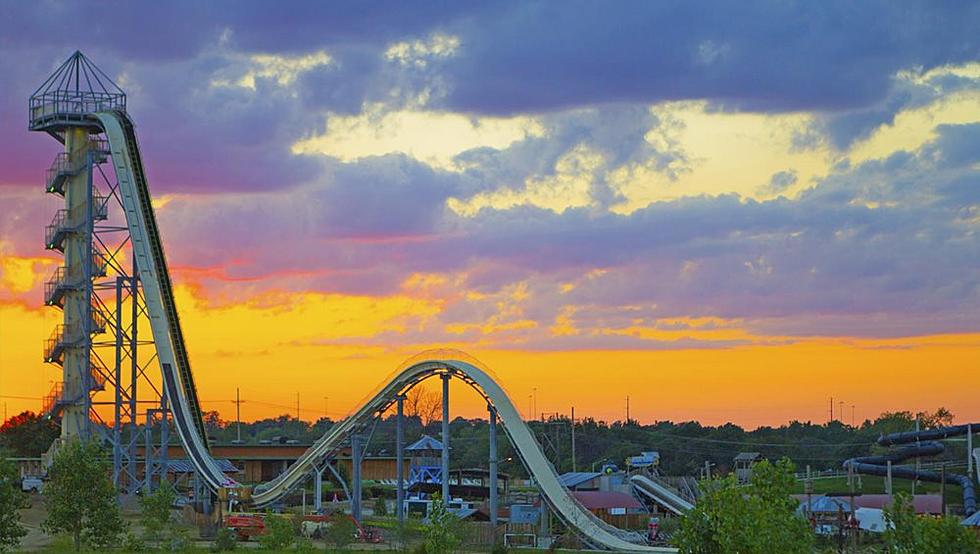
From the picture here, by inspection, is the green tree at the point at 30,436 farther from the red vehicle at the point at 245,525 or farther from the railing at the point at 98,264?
the red vehicle at the point at 245,525

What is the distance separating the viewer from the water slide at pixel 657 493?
77.9 metres

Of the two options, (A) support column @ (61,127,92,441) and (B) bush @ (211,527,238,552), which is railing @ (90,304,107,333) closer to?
(A) support column @ (61,127,92,441)

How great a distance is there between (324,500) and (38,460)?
22.6 metres

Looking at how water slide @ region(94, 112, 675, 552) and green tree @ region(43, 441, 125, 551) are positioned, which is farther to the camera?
water slide @ region(94, 112, 675, 552)

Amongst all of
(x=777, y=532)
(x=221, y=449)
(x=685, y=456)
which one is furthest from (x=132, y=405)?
(x=685, y=456)

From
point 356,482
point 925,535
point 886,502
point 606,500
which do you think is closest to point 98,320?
point 356,482

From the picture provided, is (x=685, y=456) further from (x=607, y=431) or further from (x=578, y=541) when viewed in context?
(x=578, y=541)

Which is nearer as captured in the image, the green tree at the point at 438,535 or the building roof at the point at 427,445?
the green tree at the point at 438,535

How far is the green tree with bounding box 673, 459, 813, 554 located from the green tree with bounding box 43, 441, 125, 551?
3042 cm

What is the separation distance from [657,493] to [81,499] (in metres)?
35.9

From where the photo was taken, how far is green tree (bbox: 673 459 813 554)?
99.1 feet

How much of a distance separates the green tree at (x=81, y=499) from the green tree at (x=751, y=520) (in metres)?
30.4

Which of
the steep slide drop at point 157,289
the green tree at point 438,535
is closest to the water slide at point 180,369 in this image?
the steep slide drop at point 157,289

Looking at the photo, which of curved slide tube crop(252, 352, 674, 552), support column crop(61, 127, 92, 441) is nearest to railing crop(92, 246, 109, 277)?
support column crop(61, 127, 92, 441)
